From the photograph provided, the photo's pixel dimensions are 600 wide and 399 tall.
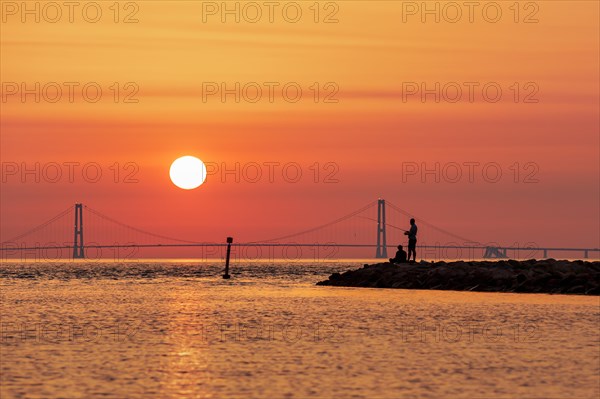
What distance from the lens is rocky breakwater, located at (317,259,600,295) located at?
1578 inches

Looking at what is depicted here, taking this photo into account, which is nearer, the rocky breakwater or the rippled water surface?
the rippled water surface

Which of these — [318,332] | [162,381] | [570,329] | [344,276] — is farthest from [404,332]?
[344,276]

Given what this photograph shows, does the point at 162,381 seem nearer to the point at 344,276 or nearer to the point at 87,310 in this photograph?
the point at 87,310

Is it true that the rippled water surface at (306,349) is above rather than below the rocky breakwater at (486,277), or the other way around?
below

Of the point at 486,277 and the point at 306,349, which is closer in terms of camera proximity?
the point at 306,349

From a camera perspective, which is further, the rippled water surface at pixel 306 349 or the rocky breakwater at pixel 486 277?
the rocky breakwater at pixel 486 277

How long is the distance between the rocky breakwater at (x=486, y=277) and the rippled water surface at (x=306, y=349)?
4.52 m

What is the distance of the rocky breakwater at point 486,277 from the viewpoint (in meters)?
40.1

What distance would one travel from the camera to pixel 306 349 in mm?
20797

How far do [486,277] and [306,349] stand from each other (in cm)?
2366

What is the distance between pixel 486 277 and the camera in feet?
142

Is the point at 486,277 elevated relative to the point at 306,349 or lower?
elevated

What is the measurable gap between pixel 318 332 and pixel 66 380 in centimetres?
881

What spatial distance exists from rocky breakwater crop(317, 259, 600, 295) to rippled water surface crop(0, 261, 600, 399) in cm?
452
